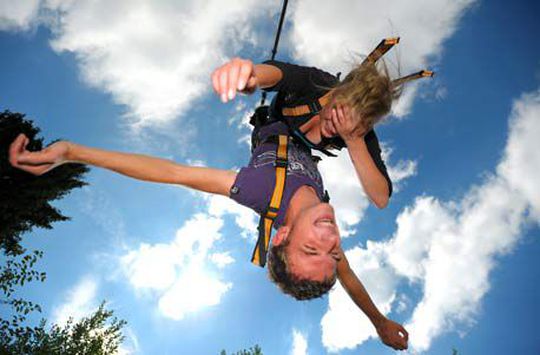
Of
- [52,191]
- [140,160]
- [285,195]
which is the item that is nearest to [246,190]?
[285,195]

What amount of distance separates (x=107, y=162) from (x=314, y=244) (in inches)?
89.0

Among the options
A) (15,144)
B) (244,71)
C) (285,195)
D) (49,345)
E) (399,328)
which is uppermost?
(49,345)

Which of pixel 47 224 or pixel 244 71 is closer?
pixel 244 71

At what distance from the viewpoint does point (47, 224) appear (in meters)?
14.8

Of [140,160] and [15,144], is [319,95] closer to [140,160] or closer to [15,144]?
[140,160]

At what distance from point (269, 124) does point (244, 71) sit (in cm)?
240

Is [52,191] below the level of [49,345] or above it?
above

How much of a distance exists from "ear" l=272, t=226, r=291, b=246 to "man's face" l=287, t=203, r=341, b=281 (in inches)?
3.2

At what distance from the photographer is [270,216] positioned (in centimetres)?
364

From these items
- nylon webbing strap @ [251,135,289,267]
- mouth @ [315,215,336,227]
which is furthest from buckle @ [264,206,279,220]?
mouth @ [315,215,336,227]

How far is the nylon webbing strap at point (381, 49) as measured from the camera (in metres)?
3.41

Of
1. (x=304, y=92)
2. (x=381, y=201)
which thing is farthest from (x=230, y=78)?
(x=381, y=201)

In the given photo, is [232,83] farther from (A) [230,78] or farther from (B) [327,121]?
(B) [327,121]

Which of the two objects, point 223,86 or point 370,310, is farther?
point 370,310
